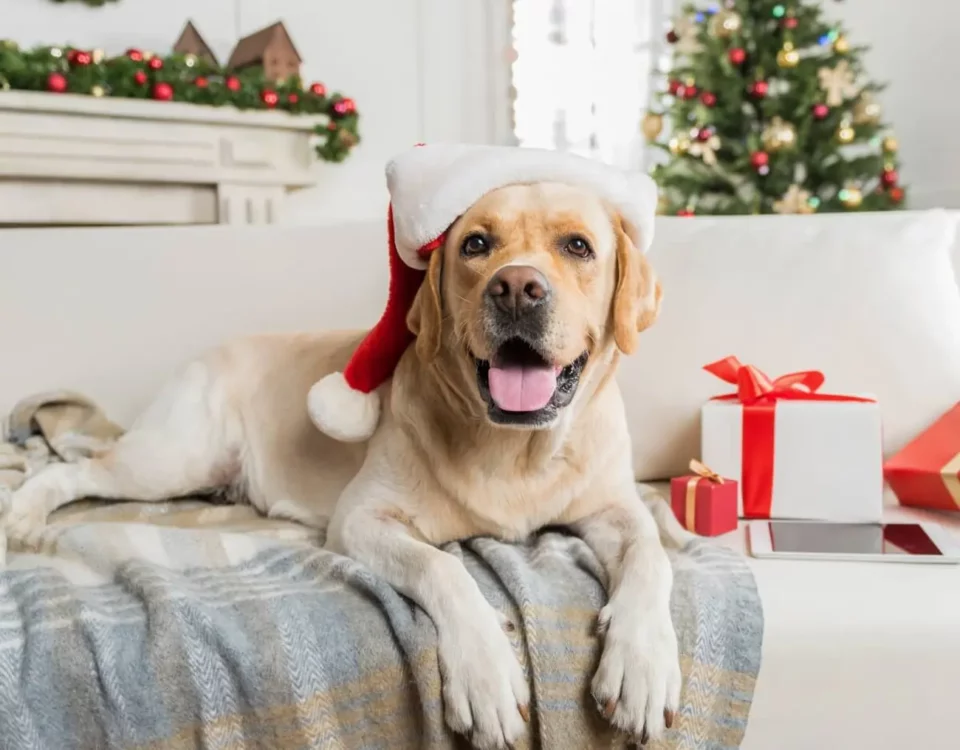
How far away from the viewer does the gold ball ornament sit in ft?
12.9

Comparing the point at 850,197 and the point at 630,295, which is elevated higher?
the point at 850,197

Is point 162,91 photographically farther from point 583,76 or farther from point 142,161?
point 583,76

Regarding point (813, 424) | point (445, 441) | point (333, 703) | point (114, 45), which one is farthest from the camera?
point (114, 45)

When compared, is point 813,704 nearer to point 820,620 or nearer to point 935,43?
point 820,620

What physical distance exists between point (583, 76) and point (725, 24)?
1646mm

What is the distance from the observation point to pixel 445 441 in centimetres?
158

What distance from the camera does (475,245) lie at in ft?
4.83

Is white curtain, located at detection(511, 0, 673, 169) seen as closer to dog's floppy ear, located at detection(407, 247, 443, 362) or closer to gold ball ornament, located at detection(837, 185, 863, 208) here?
gold ball ornament, located at detection(837, 185, 863, 208)

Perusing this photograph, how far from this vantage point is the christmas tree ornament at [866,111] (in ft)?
13.0

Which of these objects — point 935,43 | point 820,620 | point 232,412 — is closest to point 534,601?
point 820,620

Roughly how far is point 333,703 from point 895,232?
1.66 metres

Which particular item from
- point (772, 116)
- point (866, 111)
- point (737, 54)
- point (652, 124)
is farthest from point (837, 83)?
point (652, 124)

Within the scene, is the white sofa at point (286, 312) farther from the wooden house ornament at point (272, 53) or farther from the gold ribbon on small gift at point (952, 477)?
the wooden house ornament at point (272, 53)

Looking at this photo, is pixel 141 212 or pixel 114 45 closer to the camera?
pixel 141 212
